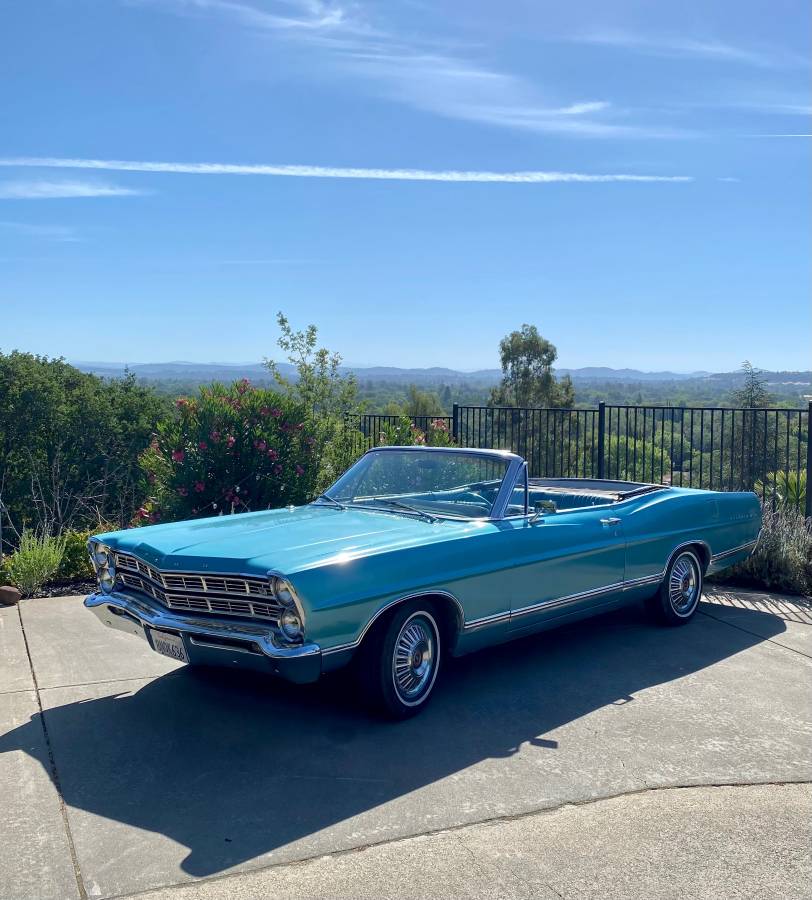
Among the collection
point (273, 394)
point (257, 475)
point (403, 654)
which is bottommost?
point (403, 654)

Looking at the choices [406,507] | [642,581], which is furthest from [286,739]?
[642,581]

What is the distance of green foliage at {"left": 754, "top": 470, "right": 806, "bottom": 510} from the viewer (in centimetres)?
1031

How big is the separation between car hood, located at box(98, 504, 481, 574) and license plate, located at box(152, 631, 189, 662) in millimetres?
368

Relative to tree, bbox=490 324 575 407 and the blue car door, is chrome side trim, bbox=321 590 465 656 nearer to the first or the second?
the blue car door

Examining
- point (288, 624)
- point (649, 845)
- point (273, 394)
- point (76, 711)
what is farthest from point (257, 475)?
point (649, 845)

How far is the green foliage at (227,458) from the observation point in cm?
945

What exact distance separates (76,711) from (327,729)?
1.48 metres

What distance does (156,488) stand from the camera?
31.8ft

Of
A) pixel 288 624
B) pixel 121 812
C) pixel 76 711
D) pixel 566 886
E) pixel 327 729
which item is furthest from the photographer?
pixel 76 711

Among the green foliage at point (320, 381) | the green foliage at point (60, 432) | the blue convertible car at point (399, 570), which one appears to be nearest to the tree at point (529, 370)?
the green foliage at point (60, 432)

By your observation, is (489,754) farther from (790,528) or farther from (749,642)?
(790,528)

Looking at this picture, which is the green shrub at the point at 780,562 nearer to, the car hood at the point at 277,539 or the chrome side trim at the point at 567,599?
the chrome side trim at the point at 567,599

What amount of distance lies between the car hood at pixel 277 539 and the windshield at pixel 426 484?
0.63 feet

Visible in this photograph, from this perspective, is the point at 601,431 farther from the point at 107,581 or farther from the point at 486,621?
the point at 107,581
